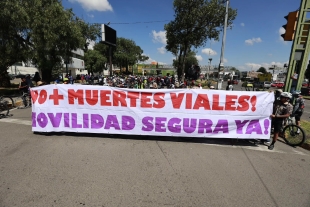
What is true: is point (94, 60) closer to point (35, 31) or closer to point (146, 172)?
point (35, 31)

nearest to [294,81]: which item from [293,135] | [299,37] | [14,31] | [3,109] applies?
[299,37]

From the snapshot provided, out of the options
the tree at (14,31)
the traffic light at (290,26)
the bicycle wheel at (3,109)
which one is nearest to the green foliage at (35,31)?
the tree at (14,31)

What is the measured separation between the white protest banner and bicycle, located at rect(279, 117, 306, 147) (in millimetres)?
980

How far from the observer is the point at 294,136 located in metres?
5.50

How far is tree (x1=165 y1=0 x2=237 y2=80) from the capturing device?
855 inches

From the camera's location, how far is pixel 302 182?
11.2 feet

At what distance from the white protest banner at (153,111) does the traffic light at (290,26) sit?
2942 millimetres

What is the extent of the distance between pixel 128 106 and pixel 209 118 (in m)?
2.41

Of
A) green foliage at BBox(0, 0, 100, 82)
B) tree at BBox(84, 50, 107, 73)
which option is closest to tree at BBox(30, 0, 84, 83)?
green foliage at BBox(0, 0, 100, 82)

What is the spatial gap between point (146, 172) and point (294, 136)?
4.92 metres

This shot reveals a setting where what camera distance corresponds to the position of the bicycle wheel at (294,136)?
5246 mm

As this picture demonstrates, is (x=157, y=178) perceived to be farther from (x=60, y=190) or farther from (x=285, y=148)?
(x=285, y=148)

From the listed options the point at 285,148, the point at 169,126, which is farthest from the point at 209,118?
the point at 285,148

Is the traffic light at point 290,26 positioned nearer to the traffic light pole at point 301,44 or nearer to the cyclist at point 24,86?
the traffic light pole at point 301,44
